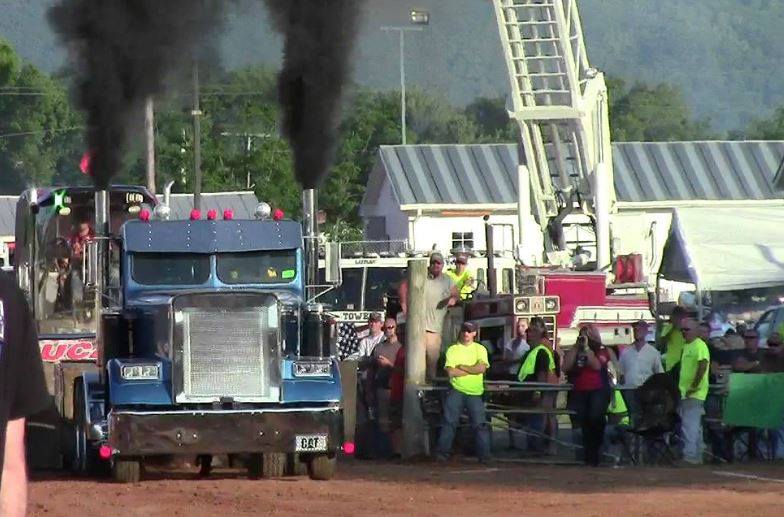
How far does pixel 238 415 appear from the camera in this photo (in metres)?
16.4

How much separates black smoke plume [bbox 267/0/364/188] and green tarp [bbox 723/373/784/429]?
5.28 meters

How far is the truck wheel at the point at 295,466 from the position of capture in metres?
17.5

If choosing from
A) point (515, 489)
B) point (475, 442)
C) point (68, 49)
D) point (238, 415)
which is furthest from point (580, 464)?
point (68, 49)

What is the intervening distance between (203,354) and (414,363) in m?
4.34

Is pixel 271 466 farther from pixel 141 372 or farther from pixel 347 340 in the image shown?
pixel 347 340

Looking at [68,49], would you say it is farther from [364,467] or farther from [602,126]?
[602,126]

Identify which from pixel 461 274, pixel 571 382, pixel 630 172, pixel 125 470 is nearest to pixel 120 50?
pixel 461 274

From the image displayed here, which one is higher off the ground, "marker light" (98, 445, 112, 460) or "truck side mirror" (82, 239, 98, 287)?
"truck side mirror" (82, 239, 98, 287)

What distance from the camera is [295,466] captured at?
57.6 ft

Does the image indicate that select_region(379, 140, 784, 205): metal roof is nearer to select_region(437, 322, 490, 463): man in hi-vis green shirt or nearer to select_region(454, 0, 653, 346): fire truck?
select_region(454, 0, 653, 346): fire truck

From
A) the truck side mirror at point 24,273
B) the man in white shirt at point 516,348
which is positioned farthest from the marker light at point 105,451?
the truck side mirror at point 24,273

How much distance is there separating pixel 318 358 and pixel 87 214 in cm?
946

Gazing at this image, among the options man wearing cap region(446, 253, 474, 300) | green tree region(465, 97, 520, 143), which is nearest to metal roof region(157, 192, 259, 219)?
man wearing cap region(446, 253, 474, 300)

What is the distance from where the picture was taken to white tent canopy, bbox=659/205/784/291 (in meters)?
25.0
